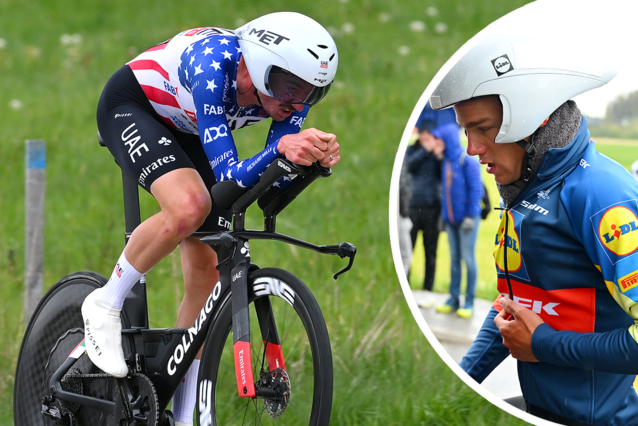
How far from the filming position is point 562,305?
7.59ft

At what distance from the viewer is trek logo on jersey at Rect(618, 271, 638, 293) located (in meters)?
2.04

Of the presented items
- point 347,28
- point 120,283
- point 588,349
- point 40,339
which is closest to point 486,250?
point 588,349

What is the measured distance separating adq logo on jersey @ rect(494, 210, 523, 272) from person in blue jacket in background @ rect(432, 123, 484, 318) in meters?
0.19

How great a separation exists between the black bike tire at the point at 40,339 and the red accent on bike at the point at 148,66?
3.46 feet

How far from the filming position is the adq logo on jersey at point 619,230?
2043mm

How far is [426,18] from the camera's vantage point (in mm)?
14414

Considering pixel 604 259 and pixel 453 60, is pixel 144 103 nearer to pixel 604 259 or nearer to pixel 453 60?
pixel 453 60

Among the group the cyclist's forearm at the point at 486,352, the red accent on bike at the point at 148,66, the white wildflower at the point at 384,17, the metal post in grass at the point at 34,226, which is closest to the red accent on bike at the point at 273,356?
the cyclist's forearm at the point at 486,352

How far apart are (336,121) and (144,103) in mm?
6299

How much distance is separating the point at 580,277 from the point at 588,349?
0.21 m

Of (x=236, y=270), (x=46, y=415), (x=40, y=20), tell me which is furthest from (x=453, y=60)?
(x=40, y=20)

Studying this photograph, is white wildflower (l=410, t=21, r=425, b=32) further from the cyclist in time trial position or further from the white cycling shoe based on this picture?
the white cycling shoe

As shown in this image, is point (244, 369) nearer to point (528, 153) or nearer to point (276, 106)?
point (276, 106)

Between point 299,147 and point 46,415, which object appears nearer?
point 299,147
